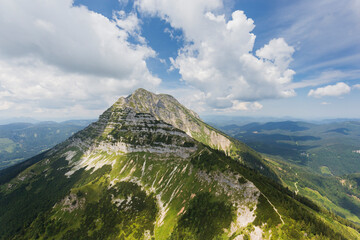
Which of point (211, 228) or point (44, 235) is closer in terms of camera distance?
point (211, 228)

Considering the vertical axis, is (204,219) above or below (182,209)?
above

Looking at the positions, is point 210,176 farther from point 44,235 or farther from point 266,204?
point 44,235

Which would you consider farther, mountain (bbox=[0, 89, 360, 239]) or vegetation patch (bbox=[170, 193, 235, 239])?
vegetation patch (bbox=[170, 193, 235, 239])

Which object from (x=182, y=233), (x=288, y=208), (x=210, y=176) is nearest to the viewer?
(x=288, y=208)

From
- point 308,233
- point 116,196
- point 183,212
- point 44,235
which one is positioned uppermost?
point 308,233

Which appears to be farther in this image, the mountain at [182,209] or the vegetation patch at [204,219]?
the vegetation patch at [204,219]

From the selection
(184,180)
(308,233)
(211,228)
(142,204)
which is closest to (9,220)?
(142,204)

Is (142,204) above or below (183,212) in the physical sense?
below

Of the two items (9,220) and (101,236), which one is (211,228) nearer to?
(101,236)

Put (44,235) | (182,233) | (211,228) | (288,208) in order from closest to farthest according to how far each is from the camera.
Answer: (288,208) < (211,228) < (182,233) < (44,235)

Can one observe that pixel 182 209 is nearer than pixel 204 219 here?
No
